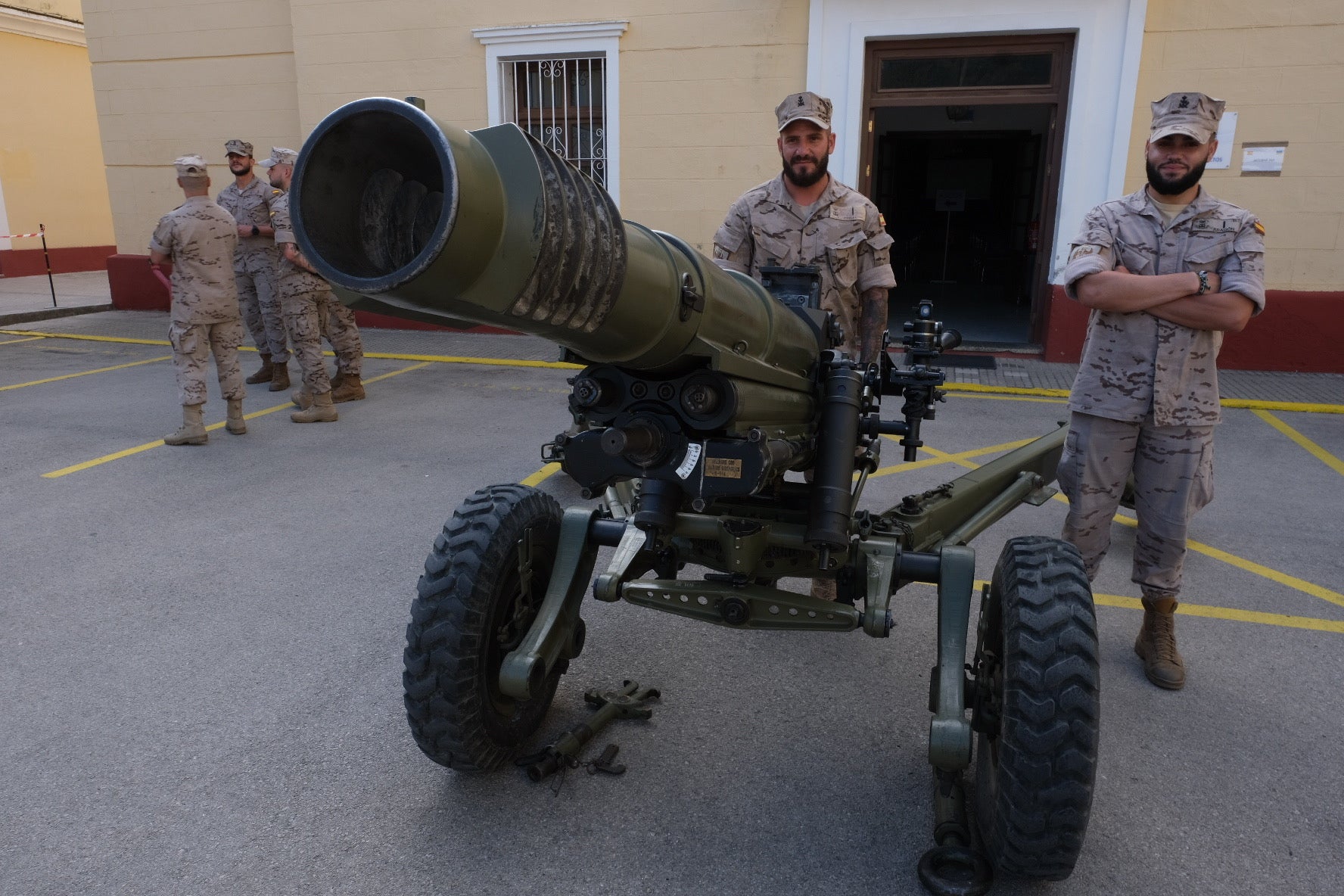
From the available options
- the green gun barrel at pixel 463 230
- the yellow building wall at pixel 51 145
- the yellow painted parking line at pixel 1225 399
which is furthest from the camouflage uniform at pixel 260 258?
the yellow building wall at pixel 51 145

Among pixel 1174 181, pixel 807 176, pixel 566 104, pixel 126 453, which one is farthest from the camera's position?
pixel 566 104

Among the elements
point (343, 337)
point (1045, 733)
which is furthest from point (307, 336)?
point (1045, 733)

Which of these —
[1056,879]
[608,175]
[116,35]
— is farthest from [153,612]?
[116,35]

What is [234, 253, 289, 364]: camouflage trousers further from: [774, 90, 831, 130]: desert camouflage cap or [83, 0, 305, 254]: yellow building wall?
[774, 90, 831, 130]: desert camouflage cap

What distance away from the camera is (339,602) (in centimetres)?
405

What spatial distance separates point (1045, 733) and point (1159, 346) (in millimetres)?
1777

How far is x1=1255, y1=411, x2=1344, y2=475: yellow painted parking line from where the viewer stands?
620cm

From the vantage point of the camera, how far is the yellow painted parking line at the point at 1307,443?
620 centimetres

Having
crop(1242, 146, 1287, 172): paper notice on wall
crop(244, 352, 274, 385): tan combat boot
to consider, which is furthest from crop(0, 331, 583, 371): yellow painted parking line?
crop(1242, 146, 1287, 172): paper notice on wall

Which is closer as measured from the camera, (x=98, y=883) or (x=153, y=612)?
(x=98, y=883)

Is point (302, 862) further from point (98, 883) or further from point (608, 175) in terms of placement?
point (608, 175)

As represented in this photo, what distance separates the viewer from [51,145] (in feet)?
56.3

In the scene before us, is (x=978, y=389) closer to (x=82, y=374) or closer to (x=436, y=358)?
(x=436, y=358)

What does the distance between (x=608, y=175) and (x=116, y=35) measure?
742 centimetres
